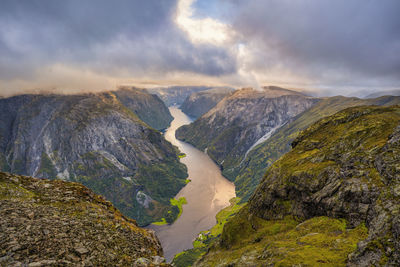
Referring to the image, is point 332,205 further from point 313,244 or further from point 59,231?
point 59,231

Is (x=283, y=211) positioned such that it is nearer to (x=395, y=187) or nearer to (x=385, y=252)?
(x=395, y=187)

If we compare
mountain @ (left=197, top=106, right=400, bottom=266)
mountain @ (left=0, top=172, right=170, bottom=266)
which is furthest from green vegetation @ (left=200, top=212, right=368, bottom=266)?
mountain @ (left=0, top=172, right=170, bottom=266)

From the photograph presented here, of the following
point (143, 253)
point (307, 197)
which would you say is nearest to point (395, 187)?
point (307, 197)

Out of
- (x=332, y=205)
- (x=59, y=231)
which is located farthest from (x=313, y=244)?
(x=59, y=231)

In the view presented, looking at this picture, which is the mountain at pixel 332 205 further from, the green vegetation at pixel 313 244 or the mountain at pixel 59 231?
the mountain at pixel 59 231

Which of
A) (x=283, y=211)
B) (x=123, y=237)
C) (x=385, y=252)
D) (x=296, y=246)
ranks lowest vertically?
(x=283, y=211)

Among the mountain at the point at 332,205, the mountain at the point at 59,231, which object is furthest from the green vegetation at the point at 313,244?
the mountain at the point at 59,231
